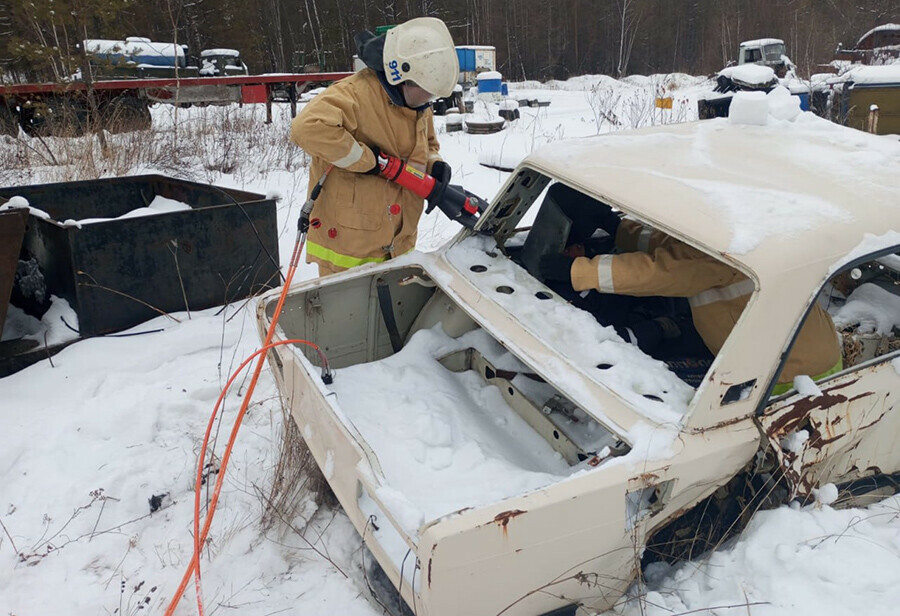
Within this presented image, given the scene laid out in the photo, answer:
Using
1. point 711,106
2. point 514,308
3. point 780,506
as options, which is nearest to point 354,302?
point 514,308

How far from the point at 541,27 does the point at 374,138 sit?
3345 centimetres

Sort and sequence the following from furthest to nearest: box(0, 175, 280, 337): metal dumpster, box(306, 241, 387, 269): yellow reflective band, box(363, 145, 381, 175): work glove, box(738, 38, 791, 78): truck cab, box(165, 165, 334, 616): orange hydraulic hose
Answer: box(738, 38, 791, 78): truck cab
box(0, 175, 280, 337): metal dumpster
box(306, 241, 387, 269): yellow reflective band
box(363, 145, 381, 175): work glove
box(165, 165, 334, 616): orange hydraulic hose

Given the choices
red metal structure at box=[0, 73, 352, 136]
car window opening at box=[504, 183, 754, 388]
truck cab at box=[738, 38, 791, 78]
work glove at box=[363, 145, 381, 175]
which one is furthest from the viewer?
truck cab at box=[738, 38, 791, 78]

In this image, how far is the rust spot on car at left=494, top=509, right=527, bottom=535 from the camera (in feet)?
5.23

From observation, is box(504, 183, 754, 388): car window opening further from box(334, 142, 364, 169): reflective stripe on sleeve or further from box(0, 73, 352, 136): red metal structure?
box(0, 73, 352, 136): red metal structure

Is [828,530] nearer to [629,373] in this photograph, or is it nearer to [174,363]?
[629,373]

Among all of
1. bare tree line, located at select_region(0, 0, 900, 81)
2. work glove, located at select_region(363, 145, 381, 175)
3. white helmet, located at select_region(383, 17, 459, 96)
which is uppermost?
bare tree line, located at select_region(0, 0, 900, 81)

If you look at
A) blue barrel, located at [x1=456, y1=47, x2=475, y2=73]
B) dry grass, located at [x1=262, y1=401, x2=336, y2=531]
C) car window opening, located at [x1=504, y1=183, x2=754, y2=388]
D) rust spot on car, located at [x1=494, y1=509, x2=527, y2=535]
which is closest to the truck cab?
→ blue barrel, located at [x1=456, y1=47, x2=475, y2=73]

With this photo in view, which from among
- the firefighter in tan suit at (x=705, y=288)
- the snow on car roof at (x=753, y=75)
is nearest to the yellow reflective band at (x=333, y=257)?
the firefighter in tan suit at (x=705, y=288)

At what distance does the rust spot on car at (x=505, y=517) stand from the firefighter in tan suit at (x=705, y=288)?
3.76 feet

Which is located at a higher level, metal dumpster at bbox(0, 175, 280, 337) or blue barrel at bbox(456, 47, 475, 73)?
blue barrel at bbox(456, 47, 475, 73)

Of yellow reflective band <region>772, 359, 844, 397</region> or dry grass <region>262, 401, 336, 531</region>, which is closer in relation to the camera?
yellow reflective band <region>772, 359, 844, 397</region>

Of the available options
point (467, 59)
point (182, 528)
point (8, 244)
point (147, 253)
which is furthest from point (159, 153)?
point (467, 59)

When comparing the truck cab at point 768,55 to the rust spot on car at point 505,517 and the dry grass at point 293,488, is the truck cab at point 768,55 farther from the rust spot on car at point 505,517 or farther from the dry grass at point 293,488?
the rust spot on car at point 505,517
